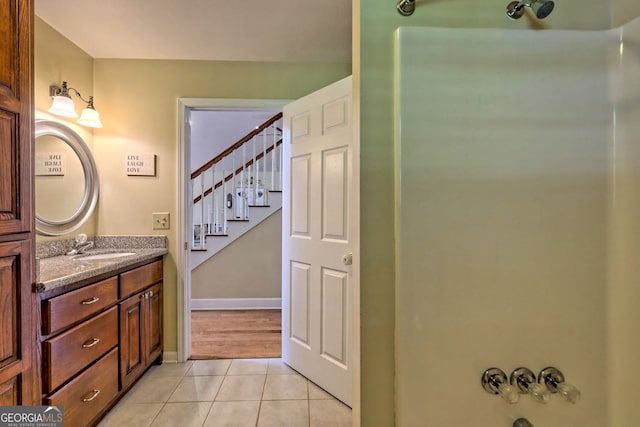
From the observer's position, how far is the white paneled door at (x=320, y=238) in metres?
1.78

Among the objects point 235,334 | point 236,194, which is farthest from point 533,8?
point 236,194

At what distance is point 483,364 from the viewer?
767 millimetres

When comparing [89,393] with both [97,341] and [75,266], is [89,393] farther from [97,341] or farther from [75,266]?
[75,266]

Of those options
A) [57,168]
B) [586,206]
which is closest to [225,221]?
[57,168]

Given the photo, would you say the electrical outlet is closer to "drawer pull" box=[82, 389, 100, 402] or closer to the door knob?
"drawer pull" box=[82, 389, 100, 402]

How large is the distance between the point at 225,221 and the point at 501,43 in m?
3.35

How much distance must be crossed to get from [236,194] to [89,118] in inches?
74.2

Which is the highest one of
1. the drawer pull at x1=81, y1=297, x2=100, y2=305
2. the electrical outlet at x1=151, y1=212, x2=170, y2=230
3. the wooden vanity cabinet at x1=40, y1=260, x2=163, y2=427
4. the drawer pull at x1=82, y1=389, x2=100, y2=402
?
the electrical outlet at x1=151, y1=212, x2=170, y2=230

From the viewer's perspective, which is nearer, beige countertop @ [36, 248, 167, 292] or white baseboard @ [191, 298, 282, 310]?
beige countertop @ [36, 248, 167, 292]

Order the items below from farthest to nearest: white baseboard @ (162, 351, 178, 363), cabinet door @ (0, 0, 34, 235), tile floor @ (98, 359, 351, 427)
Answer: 1. white baseboard @ (162, 351, 178, 363)
2. tile floor @ (98, 359, 351, 427)
3. cabinet door @ (0, 0, 34, 235)

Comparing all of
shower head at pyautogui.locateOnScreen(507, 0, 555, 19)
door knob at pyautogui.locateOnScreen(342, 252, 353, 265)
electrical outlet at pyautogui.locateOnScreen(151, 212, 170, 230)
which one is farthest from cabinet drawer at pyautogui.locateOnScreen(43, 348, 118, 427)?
shower head at pyautogui.locateOnScreen(507, 0, 555, 19)

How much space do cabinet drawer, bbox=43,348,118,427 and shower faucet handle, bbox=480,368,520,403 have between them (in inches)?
67.6

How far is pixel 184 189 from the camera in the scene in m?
2.33

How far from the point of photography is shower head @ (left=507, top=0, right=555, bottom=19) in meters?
0.74
